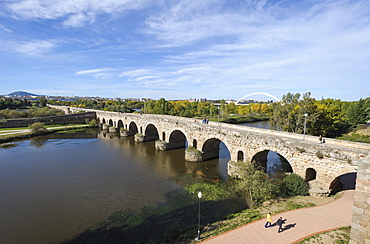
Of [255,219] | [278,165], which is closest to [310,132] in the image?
[278,165]

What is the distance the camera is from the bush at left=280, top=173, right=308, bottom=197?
1403cm

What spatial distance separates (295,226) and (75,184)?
62.5 ft

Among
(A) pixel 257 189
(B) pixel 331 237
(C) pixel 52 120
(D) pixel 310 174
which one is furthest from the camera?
Answer: (C) pixel 52 120

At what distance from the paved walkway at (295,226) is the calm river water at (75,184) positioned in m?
8.00

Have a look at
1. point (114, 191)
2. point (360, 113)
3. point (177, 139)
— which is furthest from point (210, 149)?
point (360, 113)

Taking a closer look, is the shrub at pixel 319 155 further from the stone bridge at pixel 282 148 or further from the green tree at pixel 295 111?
the green tree at pixel 295 111

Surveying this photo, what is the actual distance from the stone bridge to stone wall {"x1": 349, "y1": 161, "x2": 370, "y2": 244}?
485mm

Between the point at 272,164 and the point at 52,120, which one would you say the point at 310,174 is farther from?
the point at 52,120

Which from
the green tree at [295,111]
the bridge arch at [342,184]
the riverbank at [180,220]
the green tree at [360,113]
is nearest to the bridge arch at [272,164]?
the riverbank at [180,220]

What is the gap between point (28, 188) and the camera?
713 inches

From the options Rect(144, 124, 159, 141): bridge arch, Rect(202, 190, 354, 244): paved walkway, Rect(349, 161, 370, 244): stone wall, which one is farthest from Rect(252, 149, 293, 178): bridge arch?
Rect(144, 124, 159, 141): bridge arch

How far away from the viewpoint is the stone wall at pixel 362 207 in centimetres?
696

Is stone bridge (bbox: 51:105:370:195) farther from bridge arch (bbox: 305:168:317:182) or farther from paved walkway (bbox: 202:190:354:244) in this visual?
paved walkway (bbox: 202:190:354:244)

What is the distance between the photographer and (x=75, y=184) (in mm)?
19031
